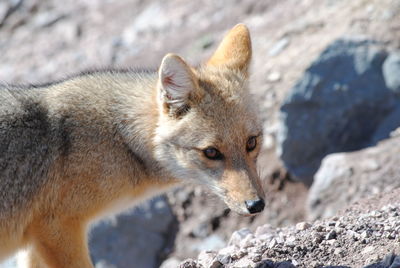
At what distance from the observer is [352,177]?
9.84 meters

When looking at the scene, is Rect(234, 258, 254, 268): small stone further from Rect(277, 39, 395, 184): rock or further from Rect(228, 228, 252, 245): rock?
Result: Rect(277, 39, 395, 184): rock

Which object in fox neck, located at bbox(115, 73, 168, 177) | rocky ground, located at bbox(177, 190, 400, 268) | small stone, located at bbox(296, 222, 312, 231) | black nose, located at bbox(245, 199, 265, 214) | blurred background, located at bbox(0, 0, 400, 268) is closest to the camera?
rocky ground, located at bbox(177, 190, 400, 268)

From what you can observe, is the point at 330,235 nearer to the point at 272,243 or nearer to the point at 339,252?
the point at 339,252

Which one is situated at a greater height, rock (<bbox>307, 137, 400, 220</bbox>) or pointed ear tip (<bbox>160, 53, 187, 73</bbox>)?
pointed ear tip (<bbox>160, 53, 187, 73</bbox>)

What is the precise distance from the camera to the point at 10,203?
20.4ft

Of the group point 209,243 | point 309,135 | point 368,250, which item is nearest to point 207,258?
point 368,250

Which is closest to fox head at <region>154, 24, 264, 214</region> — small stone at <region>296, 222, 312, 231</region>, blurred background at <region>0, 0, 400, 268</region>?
small stone at <region>296, 222, 312, 231</region>

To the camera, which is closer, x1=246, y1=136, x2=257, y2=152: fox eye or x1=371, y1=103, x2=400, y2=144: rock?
x1=246, y1=136, x2=257, y2=152: fox eye

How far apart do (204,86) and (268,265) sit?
65.6 inches

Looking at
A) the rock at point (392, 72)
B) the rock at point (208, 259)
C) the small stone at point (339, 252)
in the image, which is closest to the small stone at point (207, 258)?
the rock at point (208, 259)

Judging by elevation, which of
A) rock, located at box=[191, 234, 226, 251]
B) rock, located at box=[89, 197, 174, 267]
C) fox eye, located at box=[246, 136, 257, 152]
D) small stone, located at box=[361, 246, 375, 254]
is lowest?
rock, located at box=[191, 234, 226, 251]

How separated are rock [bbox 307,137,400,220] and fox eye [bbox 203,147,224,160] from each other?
3670 millimetres

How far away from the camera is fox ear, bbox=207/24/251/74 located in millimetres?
7074

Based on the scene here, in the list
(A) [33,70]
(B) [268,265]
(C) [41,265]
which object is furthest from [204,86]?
(A) [33,70]
